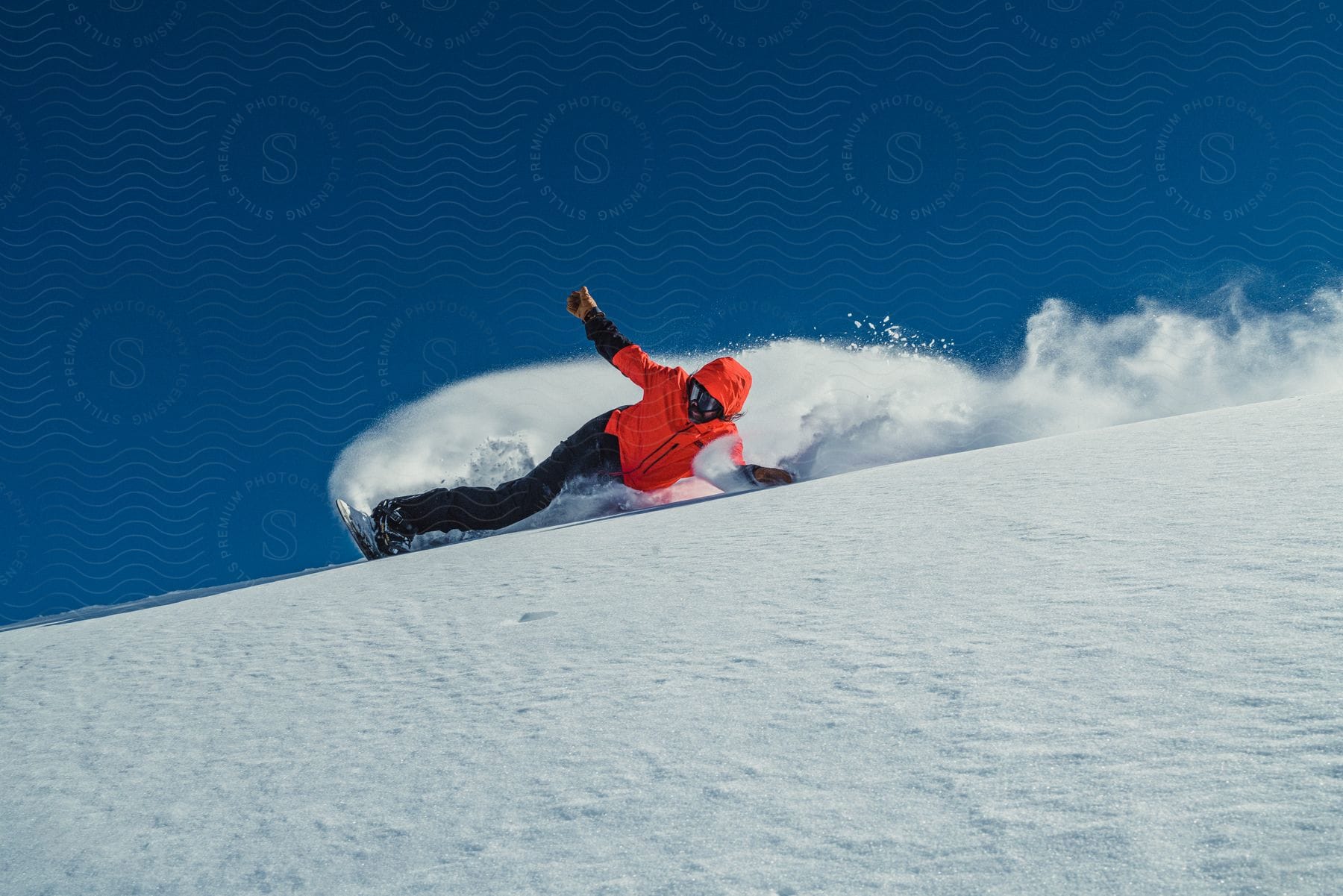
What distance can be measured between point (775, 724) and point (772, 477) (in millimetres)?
3955

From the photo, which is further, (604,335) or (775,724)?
(604,335)

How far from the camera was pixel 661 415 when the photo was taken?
585 centimetres

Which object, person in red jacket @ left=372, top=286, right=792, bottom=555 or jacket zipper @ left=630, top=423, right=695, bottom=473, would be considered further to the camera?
jacket zipper @ left=630, top=423, right=695, bottom=473

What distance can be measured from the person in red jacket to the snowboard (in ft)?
0.16

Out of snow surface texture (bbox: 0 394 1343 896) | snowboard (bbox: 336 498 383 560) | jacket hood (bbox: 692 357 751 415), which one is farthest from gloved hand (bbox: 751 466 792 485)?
snowboard (bbox: 336 498 383 560)

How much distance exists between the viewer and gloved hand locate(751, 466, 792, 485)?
215 inches

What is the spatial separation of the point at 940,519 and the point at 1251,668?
173 centimetres

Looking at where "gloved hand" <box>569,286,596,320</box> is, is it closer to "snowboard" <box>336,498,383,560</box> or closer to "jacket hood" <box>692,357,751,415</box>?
"jacket hood" <box>692,357,751,415</box>

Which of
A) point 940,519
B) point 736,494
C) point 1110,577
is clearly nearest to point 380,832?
point 1110,577

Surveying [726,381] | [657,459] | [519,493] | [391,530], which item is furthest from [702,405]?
[391,530]

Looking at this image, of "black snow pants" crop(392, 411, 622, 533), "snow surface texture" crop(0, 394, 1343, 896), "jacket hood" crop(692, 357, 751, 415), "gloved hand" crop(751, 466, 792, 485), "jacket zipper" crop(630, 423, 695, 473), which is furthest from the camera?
"jacket zipper" crop(630, 423, 695, 473)

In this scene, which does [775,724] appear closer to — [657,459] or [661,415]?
[661,415]

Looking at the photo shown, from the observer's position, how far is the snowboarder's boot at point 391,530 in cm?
557

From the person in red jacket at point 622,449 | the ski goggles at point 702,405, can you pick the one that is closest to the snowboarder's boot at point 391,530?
the person in red jacket at point 622,449
